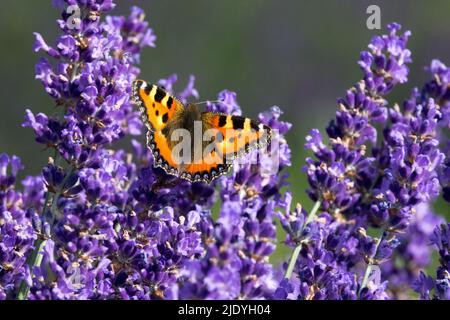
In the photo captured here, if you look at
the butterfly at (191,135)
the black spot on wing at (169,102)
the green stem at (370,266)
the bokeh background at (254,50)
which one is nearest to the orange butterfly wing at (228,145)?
the butterfly at (191,135)

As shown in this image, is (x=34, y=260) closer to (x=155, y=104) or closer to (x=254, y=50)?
(x=155, y=104)

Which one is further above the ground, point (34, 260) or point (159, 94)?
point (159, 94)

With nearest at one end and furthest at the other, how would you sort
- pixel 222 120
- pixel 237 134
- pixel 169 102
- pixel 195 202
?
pixel 195 202, pixel 237 134, pixel 222 120, pixel 169 102

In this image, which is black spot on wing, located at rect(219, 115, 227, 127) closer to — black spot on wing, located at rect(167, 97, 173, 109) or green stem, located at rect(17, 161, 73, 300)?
black spot on wing, located at rect(167, 97, 173, 109)

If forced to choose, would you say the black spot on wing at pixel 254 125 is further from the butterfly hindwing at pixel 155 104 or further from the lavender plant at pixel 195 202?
the butterfly hindwing at pixel 155 104

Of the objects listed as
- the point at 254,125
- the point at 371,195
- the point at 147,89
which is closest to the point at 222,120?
the point at 254,125

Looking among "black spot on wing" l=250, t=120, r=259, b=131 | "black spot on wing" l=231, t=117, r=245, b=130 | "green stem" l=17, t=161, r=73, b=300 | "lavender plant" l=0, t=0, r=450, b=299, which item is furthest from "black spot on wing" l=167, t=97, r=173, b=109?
"green stem" l=17, t=161, r=73, b=300
